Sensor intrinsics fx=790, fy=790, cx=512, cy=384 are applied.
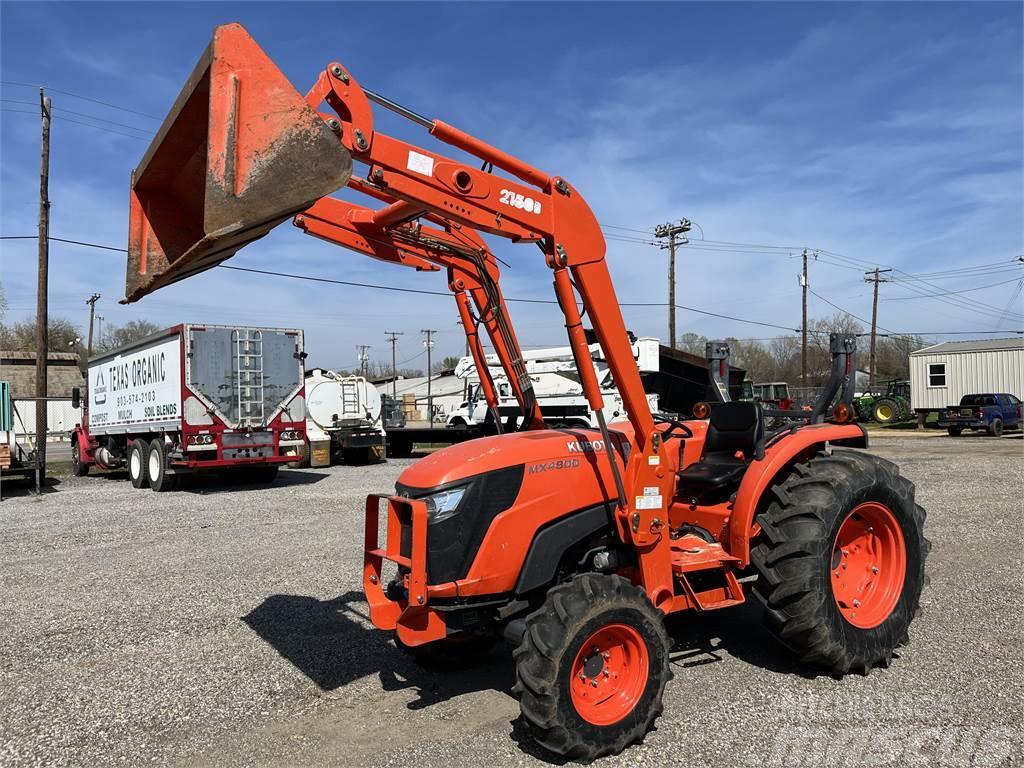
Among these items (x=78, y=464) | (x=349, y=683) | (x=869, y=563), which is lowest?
(x=349, y=683)

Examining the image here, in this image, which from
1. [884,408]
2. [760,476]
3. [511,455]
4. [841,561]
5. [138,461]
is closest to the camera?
[511,455]

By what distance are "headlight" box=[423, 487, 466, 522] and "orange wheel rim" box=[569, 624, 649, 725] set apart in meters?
0.90

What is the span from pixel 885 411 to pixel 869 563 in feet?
109

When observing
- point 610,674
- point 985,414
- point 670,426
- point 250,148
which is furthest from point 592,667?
point 985,414

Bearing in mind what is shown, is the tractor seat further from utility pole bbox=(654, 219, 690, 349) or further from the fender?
utility pole bbox=(654, 219, 690, 349)

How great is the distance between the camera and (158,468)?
14703mm

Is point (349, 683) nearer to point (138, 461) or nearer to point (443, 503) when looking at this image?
point (443, 503)

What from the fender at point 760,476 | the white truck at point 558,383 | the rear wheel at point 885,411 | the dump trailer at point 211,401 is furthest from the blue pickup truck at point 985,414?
the fender at point 760,476

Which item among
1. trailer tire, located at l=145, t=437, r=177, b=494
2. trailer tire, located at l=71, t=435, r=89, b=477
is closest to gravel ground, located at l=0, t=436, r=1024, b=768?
trailer tire, located at l=145, t=437, r=177, b=494

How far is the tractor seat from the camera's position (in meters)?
5.04

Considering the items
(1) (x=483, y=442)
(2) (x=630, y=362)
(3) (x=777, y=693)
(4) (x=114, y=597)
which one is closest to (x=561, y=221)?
(2) (x=630, y=362)

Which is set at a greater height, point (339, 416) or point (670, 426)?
point (670, 426)

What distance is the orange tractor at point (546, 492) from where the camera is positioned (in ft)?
11.0

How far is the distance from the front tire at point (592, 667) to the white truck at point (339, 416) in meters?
15.9
